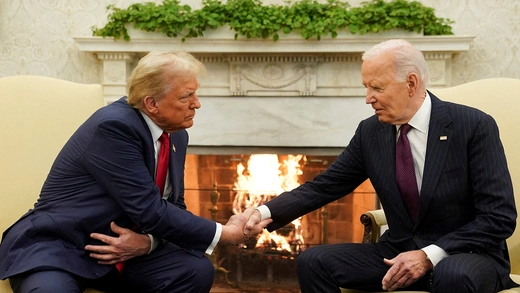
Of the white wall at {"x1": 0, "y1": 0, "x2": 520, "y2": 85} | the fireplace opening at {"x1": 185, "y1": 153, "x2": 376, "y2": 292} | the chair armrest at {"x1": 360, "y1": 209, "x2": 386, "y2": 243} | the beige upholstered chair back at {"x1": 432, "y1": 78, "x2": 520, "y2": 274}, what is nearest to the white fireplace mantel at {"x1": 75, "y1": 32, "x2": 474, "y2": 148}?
the white wall at {"x1": 0, "y1": 0, "x2": 520, "y2": 85}

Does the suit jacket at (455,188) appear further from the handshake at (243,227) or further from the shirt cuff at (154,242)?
the shirt cuff at (154,242)

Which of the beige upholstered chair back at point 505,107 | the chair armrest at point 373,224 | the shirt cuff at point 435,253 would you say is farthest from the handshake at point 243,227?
the beige upholstered chair back at point 505,107

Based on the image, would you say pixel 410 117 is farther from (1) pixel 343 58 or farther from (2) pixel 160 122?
(1) pixel 343 58

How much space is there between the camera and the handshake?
2.30 m

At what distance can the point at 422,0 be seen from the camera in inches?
159

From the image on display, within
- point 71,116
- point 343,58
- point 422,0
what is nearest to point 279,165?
point 343,58

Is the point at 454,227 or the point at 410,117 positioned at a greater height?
the point at 410,117

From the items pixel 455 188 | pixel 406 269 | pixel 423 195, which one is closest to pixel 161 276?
pixel 406 269

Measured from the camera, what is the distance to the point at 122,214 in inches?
85.5

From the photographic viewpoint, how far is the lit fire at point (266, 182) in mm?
4410

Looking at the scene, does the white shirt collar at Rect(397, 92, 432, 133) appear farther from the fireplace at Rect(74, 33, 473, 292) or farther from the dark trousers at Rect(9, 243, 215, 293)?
the fireplace at Rect(74, 33, 473, 292)

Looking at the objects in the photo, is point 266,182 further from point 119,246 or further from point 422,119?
point 119,246

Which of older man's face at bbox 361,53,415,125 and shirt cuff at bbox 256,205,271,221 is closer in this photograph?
older man's face at bbox 361,53,415,125

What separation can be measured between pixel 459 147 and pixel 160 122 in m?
0.97
